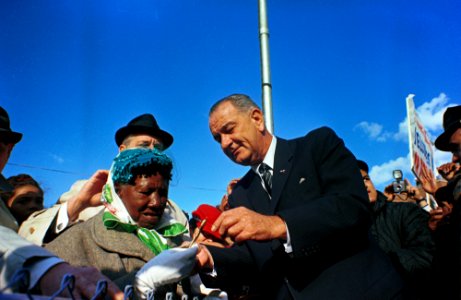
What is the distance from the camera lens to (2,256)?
147cm

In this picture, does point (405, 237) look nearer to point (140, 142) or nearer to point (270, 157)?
point (270, 157)

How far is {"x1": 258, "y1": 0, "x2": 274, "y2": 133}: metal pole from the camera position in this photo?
4.88 m

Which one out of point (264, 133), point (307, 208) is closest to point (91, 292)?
point (307, 208)

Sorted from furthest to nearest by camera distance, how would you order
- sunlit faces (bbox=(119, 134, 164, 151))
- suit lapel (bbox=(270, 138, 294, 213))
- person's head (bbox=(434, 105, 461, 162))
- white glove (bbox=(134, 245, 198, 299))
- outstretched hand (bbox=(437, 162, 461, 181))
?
outstretched hand (bbox=(437, 162, 461, 181)), sunlit faces (bbox=(119, 134, 164, 151)), person's head (bbox=(434, 105, 461, 162)), suit lapel (bbox=(270, 138, 294, 213)), white glove (bbox=(134, 245, 198, 299))

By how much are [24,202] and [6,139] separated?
1677 millimetres

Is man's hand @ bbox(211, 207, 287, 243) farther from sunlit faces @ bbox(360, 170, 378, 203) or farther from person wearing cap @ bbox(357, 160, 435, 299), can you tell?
sunlit faces @ bbox(360, 170, 378, 203)

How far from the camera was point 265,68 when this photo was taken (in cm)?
520

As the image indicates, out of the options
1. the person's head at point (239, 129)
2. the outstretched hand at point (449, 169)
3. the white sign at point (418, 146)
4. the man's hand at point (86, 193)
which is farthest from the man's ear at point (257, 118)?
the white sign at point (418, 146)

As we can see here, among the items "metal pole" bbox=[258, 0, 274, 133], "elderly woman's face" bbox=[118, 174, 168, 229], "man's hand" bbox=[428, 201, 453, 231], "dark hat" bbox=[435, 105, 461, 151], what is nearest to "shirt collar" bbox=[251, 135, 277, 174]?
"elderly woman's face" bbox=[118, 174, 168, 229]

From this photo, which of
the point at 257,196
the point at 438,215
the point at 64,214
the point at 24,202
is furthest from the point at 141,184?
the point at 438,215

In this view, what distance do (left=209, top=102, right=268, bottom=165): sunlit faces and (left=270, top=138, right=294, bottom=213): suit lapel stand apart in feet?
0.90

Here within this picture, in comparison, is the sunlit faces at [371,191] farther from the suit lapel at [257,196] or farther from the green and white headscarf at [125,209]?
the green and white headscarf at [125,209]

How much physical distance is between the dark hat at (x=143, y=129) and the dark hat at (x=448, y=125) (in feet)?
9.65

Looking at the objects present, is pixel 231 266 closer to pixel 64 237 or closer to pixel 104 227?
pixel 104 227
